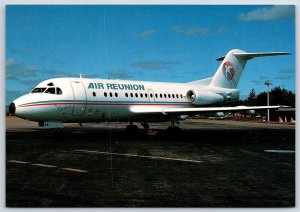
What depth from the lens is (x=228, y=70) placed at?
79.7 ft

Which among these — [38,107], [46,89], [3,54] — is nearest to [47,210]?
[3,54]

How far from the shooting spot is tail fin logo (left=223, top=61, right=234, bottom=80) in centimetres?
2411

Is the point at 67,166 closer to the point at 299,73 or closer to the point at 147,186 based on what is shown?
the point at 147,186

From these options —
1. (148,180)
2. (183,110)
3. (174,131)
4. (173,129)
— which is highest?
(183,110)

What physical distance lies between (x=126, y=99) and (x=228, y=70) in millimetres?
8098

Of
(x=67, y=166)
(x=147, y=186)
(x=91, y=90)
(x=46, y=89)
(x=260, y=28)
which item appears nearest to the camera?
(x=147, y=186)

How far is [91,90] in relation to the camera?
709 inches

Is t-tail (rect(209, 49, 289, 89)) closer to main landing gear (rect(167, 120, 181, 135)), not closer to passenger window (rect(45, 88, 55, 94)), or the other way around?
main landing gear (rect(167, 120, 181, 135))

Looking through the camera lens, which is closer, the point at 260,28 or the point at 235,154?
the point at 260,28

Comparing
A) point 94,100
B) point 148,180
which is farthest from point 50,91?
point 148,180

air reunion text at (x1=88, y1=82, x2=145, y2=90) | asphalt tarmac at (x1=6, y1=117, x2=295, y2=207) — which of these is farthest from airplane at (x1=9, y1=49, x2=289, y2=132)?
asphalt tarmac at (x1=6, y1=117, x2=295, y2=207)

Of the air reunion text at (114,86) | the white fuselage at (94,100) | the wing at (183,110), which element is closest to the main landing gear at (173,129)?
the white fuselage at (94,100)

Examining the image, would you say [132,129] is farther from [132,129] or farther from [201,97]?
[201,97]

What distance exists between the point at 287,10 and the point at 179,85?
42.4ft
